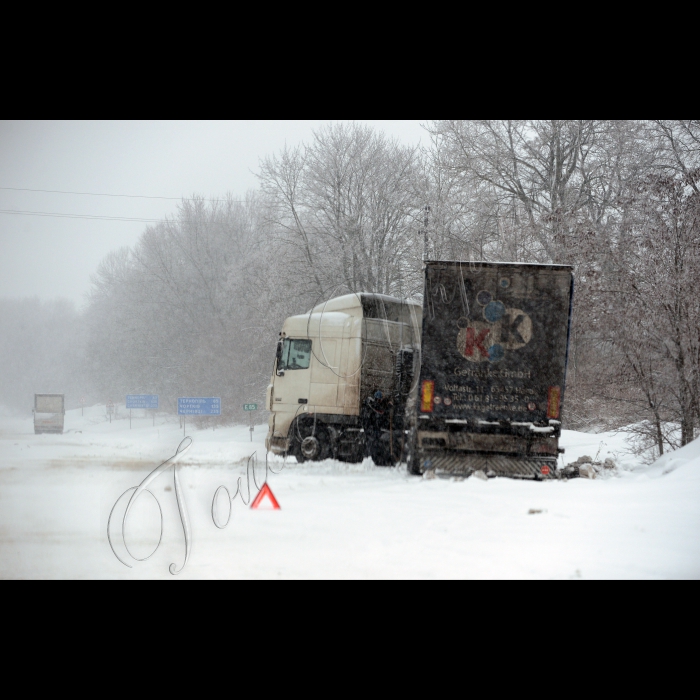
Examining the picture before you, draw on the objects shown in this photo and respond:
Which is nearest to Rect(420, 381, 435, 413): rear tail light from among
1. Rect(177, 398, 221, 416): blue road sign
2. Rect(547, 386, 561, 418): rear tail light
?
Rect(547, 386, 561, 418): rear tail light

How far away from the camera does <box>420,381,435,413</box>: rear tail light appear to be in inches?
436

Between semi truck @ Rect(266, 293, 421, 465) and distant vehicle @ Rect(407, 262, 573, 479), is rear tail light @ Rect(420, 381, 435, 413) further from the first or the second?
semi truck @ Rect(266, 293, 421, 465)

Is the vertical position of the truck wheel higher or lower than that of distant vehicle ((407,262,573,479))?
lower

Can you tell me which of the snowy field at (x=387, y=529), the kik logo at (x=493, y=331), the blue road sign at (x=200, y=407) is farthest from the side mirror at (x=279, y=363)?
the blue road sign at (x=200, y=407)

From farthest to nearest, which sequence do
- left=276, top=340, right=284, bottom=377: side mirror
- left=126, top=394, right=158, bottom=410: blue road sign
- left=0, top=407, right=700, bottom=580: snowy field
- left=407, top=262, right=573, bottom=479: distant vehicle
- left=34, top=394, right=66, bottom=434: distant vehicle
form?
left=126, top=394, right=158, bottom=410: blue road sign, left=34, top=394, right=66, bottom=434: distant vehicle, left=276, top=340, right=284, bottom=377: side mirror, left=407, top=262, right=573, bottom=479: distant vehicle, left=0, top=407, right=700, bottom=580: snowy field

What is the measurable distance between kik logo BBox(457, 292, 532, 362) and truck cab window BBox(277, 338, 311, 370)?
4459 mm

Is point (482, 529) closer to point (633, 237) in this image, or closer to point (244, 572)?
point (244, 572)

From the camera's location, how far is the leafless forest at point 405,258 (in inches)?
551

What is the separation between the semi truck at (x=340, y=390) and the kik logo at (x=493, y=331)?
3.35 metres

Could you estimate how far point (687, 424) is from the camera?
43.8 ft

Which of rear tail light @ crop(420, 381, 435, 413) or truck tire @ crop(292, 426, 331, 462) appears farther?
truck tire @ crop(292, 426, 331, 462)

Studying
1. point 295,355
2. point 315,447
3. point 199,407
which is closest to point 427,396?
point 315,447

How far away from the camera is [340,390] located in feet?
47.6

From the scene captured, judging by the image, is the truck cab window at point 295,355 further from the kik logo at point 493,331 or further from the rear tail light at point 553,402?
the rear tail light at point 553,402
